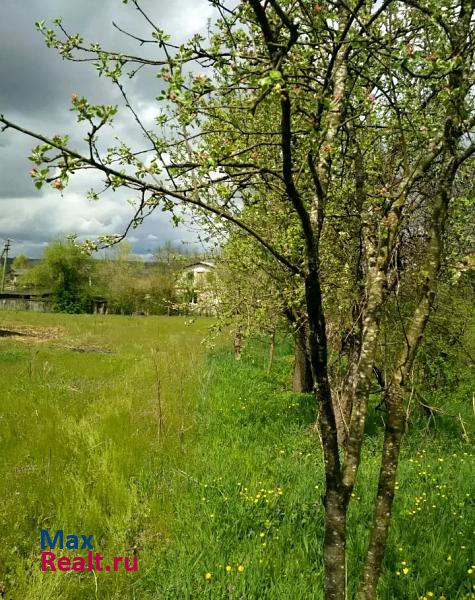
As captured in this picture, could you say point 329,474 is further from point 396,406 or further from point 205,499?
point 205,499

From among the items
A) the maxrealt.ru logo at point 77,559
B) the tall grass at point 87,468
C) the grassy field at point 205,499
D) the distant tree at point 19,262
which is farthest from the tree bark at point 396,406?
the distant tree at point 19,262

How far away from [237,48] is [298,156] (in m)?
1.58

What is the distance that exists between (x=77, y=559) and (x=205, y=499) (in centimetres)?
151

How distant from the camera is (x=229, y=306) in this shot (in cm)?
873

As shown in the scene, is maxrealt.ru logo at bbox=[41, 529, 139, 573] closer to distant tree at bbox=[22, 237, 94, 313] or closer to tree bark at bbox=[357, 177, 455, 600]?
tree bark at bbox=[357, 177, 455, 600]

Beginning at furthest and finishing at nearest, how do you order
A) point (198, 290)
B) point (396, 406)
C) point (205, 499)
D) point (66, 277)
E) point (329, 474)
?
1. point (66, 277)
2. point (198, 290)
3. point (205, 499)
4. point (396, 406)
5. point (329, 474)

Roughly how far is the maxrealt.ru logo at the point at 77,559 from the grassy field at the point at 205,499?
8 cm

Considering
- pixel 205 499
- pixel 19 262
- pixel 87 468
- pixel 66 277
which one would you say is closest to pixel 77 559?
pixel 205 499

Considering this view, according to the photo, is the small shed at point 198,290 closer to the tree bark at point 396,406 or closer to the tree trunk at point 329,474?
the tree bark at point 396,406

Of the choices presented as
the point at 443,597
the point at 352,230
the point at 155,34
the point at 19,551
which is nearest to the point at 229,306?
the point at 352,230

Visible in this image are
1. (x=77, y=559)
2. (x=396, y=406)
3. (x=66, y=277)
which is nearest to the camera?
(x=396, y=406)

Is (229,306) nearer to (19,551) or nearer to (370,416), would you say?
(370,416)

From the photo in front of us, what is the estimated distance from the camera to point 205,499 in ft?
17.3

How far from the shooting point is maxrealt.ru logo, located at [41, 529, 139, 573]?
4168 millimetres
